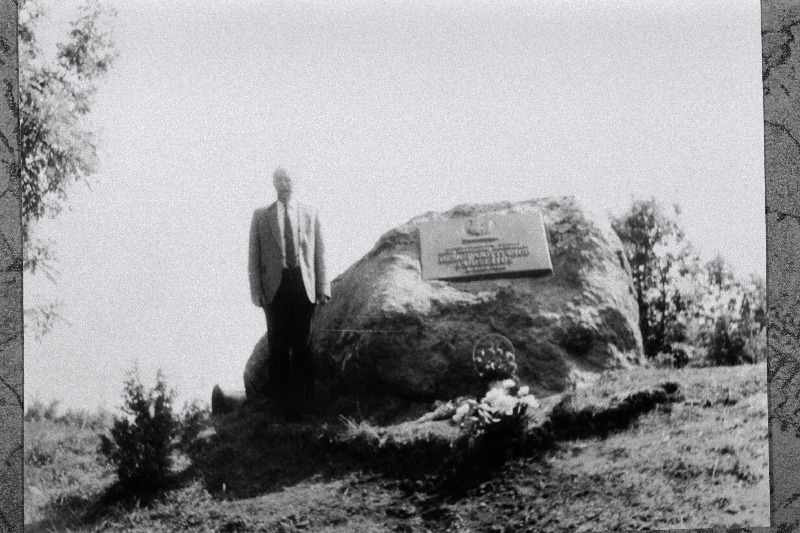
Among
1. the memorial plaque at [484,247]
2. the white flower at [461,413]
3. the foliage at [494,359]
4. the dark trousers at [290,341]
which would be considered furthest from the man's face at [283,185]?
the white flower at [461,413]

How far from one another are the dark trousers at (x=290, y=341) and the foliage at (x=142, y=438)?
2.24ft

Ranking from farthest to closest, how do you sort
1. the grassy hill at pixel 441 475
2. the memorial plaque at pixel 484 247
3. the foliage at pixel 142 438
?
1. the memorial plaque at pixel 484 247
2. the foliage at pixel 142 438
3. the grassy hill at pixel 441 475

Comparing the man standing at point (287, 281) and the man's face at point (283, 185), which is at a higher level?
the man's face at point (283, 185)

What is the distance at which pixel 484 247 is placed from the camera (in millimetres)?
5590

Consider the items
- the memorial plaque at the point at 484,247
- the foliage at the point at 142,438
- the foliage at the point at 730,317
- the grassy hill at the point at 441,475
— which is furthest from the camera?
the memorial plaque at the point at 484,247

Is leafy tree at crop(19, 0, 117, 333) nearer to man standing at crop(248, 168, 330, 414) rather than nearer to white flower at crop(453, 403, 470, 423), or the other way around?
man standing at crop(248, 168, 330, 414)

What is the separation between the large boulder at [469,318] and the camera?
5.29 metres

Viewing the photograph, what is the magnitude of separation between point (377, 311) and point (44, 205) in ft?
6.55

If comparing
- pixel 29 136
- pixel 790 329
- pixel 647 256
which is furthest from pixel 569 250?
pixel 29 136

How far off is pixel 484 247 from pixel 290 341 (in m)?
1.34

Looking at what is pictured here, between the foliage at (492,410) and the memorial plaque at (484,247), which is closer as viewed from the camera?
the foliage at (492,410)

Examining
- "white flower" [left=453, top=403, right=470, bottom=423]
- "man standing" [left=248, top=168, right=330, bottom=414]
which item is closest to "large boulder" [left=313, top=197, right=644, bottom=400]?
"man standing" [left=248, top=168, right=330, bottom=414]

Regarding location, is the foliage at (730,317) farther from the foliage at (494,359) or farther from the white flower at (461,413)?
the white flower at (461,413)

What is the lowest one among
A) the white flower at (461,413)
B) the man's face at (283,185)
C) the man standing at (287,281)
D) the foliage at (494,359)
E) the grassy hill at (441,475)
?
the grassy hill at (441,475)
